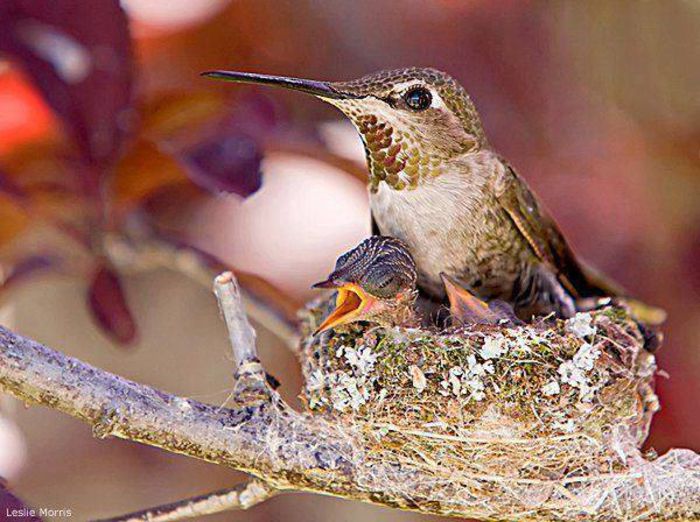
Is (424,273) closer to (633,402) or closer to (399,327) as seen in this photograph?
(399,327)

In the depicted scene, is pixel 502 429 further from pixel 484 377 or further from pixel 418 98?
pixel 418 98

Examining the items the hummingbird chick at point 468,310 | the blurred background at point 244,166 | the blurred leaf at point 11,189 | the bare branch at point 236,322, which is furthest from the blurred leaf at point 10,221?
the hummingbird chick at point 468,310

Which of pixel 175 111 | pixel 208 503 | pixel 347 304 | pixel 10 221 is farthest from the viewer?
pixel 10 221

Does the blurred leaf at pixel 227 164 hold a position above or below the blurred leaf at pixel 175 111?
below

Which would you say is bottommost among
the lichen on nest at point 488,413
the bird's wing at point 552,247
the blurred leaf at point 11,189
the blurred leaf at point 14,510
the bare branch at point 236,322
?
the blurred leaf at point 14,510

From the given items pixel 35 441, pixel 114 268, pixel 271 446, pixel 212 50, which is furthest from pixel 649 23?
pixel 35 441

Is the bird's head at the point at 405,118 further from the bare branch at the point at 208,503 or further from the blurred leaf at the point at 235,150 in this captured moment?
the bare branch at the point at 208,503

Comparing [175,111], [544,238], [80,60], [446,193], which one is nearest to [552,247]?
[544,238]
